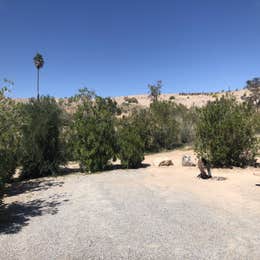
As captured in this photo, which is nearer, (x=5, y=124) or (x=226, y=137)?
(x=5, y=124)

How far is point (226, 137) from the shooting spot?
1344cm

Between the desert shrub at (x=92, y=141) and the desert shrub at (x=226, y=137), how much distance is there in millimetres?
4359

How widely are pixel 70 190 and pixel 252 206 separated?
5.73 m

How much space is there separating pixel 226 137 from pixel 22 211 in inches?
381

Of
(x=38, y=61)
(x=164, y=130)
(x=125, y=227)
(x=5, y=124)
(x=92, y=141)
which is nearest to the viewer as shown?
(x=125, y=227)

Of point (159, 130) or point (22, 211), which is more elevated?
point (159, 130)

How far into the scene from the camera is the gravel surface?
4.72m

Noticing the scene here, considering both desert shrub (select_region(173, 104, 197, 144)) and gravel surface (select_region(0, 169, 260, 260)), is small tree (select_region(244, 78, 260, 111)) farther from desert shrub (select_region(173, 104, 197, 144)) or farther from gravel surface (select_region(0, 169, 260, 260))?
gravel surface (select_region(0, 169, 260, 260))

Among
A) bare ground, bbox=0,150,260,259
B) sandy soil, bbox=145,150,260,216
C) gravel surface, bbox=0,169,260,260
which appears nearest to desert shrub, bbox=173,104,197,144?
sandy soil, bbox=145,150,260,216

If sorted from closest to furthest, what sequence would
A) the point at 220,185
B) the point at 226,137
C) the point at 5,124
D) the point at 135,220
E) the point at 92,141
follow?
the point at 135,220 < the point at 5,124 < the point at 220,185 < the point at 226,137 < the point at 92,141

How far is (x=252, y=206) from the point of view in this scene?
7.11 meters

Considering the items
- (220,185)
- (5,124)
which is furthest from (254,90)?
(5,124)

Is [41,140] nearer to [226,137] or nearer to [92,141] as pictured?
[92,141]

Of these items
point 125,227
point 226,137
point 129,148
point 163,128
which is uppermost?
point 163,128
